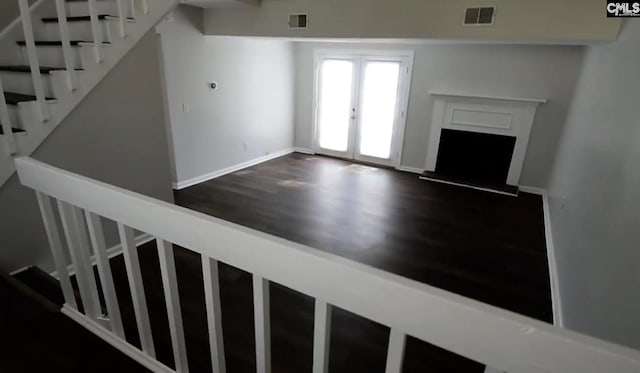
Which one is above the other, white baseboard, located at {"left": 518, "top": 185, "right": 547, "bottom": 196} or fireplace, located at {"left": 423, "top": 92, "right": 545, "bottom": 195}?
fireplace, located at {"left": 423, "top": 92, "right": 545, "bottom": 195}

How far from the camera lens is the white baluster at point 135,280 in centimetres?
134

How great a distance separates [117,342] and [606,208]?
2850 mm

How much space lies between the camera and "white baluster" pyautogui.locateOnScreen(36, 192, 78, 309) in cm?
165

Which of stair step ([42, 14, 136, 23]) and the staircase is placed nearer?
the staircase

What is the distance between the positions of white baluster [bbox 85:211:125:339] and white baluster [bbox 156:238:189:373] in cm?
37

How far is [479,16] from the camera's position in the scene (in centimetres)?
312

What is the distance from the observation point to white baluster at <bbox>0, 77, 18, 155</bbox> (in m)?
1.94

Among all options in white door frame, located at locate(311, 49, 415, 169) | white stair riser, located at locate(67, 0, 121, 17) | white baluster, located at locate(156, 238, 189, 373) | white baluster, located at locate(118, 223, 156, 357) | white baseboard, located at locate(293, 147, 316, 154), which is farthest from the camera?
white baseboard, located at locate(293, 147, 316, 154)

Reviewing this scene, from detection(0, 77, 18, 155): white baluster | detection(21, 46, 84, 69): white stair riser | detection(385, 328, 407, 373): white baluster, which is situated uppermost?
detection(21, 46, 84, 69): white stair riser

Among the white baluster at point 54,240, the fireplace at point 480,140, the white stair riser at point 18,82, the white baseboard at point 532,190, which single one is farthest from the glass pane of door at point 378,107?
the white baluster at point 54,240

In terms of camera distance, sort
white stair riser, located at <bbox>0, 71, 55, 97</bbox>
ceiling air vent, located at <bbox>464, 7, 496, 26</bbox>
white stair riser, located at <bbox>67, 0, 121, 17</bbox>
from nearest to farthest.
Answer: white stair riser, located at <bbox>0, 71, 55, 97</bbox>, white stair riser, located at <bbox>67, 0, 121, 17</bbox>, ceiling air vent, located at <bbox>464, 7, 496, 26</bbox>

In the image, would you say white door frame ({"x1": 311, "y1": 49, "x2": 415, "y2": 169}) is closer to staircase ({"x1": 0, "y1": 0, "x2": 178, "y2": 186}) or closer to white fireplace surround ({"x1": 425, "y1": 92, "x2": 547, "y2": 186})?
white fireplace surround ({"x1": 425, "y1": 92, "x2": 547, "y2": 186})

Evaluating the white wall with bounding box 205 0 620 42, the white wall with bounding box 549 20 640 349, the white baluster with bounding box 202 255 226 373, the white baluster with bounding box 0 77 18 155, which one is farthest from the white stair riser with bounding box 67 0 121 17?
the white wall with bounding box 549 20 640 349

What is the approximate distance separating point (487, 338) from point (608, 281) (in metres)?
1.58
